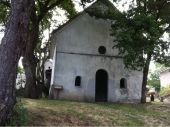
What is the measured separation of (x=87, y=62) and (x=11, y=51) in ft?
43.0

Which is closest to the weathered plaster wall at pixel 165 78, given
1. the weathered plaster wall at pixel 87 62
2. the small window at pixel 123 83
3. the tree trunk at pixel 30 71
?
the weathered plaster wall at pixel 87 62

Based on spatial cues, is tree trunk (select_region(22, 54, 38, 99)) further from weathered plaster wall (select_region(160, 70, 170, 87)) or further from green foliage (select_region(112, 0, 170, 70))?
weathered plaster wall (select_region(160, 70, 170, 87))

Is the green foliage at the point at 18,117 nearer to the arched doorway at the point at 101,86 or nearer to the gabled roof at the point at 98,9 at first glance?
the gabled roof at the point at 98,9

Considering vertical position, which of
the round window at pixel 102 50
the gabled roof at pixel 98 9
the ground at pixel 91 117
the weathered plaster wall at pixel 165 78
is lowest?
the ground at pixel 91 117

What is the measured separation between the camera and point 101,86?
2747 cm

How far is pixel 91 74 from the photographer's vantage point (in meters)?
25.8

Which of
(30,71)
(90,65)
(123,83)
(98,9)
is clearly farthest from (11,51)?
(123,83)

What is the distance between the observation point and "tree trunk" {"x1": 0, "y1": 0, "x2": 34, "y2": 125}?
41.7 ft

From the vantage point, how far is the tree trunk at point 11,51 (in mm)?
12695

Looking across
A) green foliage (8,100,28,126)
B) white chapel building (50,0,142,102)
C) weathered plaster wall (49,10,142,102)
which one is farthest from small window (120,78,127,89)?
green foliage (8,100,28,126)

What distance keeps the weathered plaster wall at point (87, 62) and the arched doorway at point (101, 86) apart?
0.68 meters

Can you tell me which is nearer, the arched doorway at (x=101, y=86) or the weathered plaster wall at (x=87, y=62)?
the weathered plaster wall at (x=87, y=62)

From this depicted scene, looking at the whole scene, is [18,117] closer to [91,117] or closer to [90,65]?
[91,117]

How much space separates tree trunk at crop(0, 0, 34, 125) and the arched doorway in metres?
13.9
